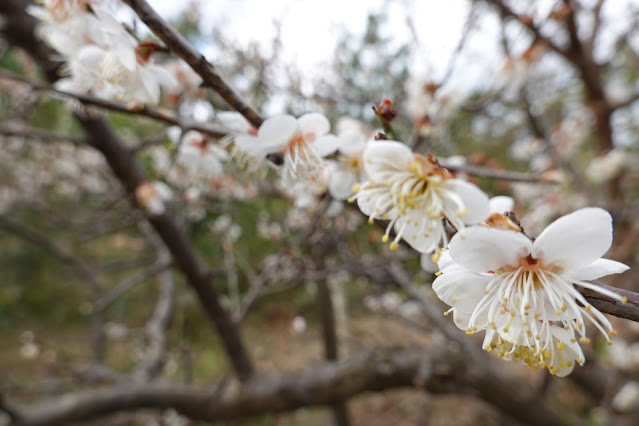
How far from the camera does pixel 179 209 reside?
201 cm

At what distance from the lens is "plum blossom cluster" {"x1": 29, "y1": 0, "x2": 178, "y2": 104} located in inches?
19.8

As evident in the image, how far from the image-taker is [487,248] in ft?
1.11

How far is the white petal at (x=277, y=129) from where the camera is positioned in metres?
0.45

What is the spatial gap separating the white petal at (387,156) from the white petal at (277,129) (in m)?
0.14

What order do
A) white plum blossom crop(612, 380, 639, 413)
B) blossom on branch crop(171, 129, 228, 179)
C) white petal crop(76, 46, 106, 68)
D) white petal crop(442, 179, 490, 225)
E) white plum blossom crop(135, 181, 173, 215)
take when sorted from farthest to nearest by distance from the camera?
1. white plum blossom crop(612, 380, 639, 413)
2. white plum blossom crop(135, 181, 173, 215)
3. blossom on branch crop(171, 129, 228, 179)
4. white petal crop(76, 46, 106, 68)
5. white petal crop(442, 179, 490, 225)

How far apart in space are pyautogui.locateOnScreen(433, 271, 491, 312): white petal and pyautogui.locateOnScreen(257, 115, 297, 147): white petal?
0.84 ft

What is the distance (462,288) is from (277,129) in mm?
282

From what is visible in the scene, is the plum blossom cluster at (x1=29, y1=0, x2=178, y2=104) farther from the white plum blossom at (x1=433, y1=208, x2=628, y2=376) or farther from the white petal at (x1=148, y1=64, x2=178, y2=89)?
the white plum blossom at (x1=433, y1=208, x2=628, y2=376)

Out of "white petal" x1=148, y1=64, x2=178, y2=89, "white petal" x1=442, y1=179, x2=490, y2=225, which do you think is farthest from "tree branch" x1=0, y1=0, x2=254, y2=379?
"white petal" x1=442, y1=179, x2=490, y2=225

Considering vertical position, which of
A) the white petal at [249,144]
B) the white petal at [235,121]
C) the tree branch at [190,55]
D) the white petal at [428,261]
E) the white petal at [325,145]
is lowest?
the white petal at [428,261]

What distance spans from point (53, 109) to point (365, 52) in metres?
1.88

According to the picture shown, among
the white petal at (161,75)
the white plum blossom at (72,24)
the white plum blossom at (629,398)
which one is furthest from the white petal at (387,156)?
the white plum blossom at (629,398)

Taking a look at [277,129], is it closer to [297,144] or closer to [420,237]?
[297,144]

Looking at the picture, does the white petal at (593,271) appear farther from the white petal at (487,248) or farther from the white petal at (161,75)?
the white petal at (161,75)
